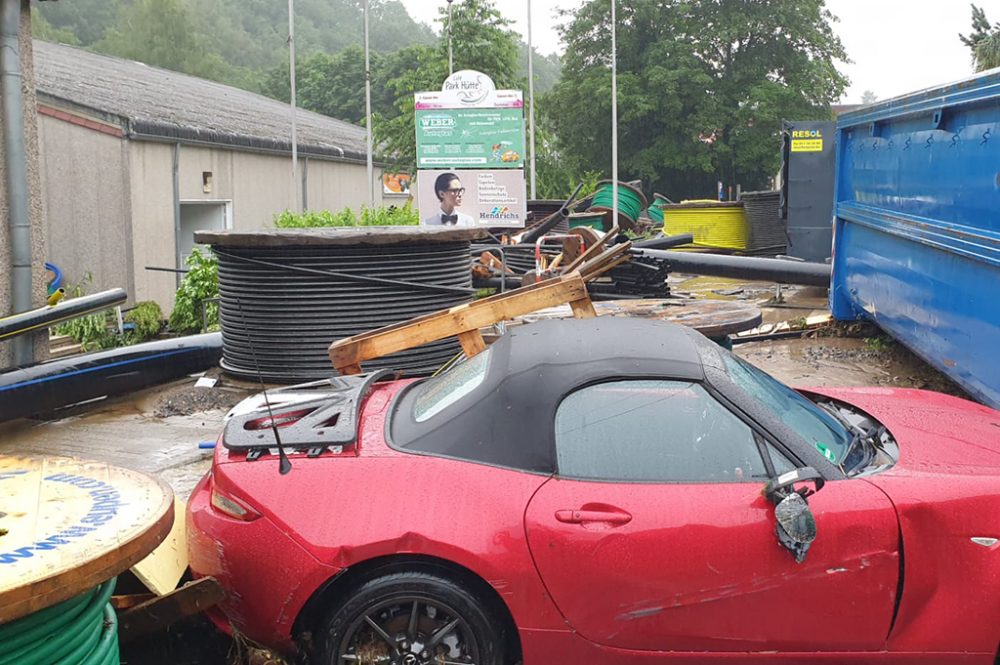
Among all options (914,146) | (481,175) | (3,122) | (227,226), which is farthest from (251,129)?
(914,146)

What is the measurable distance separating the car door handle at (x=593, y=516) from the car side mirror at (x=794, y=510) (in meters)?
0.49

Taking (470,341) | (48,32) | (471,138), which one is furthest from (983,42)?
(48,32)

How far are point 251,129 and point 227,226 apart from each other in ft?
11.4

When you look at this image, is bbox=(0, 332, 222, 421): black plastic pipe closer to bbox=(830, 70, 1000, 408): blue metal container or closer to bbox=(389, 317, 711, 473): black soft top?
bbox=(389, 317, 711, 473): black soft top

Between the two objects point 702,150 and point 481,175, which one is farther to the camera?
point 702,150

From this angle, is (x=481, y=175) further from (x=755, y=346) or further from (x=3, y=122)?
(x=3, y=122)

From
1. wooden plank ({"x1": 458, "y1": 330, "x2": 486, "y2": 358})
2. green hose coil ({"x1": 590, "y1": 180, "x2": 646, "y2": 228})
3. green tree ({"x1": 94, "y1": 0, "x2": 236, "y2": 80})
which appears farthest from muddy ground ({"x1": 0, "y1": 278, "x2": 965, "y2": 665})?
green tree ({"x1": 94, "y1": 0, "x2": 236, "y2": 80})

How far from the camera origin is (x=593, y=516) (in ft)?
11.2

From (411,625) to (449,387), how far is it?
3.46ft

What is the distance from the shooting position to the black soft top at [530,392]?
3598mm

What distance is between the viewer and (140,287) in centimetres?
1681

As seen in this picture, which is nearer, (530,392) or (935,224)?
(530,392)

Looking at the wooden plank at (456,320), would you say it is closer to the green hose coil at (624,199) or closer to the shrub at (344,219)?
the shrub at (344,219)

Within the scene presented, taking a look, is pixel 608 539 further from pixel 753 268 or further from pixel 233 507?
pixel 753 268
